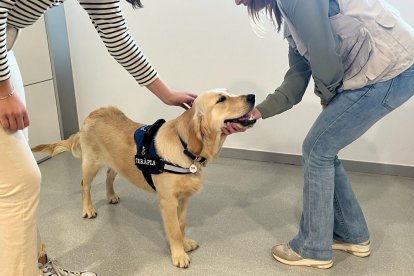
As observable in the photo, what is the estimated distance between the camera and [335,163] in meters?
1.76

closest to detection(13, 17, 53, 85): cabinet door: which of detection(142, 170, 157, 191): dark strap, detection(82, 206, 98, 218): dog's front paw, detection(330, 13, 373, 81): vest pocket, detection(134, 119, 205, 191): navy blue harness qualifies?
detection(82, 206, 98, 218): dog's front paw

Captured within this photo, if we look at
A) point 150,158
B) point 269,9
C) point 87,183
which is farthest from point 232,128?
point 87,183

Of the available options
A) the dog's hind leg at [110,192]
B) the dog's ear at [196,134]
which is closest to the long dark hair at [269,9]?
the dog's ear at [196,134]

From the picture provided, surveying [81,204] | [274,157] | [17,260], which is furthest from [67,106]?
[17,260]

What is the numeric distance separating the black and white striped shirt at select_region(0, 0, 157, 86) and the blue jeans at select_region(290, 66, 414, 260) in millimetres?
750

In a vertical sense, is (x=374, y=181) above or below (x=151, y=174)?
below

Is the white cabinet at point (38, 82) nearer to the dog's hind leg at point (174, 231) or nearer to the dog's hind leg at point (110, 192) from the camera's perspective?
the dog's hind leg at point (110, 192)

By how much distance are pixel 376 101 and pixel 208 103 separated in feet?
2.19

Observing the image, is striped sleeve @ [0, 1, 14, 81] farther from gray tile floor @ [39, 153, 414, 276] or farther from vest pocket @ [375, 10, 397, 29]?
vest pocket @ [375, 10, 397, 29]

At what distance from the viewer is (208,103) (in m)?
1.70

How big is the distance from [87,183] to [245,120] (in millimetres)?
1088

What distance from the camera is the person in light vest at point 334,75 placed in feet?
4.54

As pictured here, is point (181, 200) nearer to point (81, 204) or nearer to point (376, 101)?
point (81, 204)

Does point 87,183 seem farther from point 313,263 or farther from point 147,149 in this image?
point 313,263
